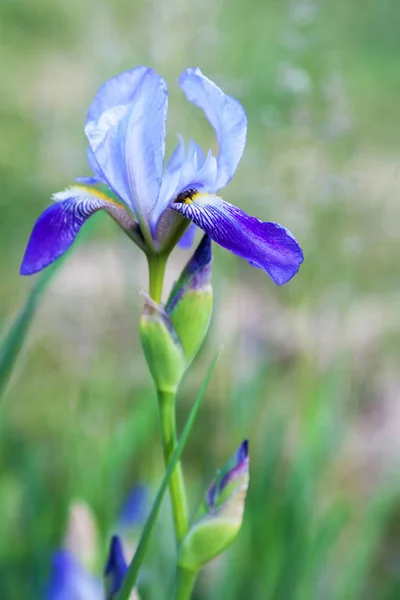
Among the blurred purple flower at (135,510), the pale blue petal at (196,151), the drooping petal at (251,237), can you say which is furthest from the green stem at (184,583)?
the blurred purple flower at (135,510)

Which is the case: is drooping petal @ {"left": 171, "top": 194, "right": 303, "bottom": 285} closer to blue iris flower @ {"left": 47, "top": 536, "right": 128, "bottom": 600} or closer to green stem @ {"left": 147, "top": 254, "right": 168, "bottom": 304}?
green stem @ {"left": 147, "top": 254, "right": 168, "bottom": 304}

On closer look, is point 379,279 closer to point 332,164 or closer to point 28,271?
point 332,164

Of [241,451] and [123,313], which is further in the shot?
[123,313]

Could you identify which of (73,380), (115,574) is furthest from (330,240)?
(73,380)

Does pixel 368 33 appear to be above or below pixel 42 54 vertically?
above

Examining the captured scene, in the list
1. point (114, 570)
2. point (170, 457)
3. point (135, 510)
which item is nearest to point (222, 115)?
point (170, 457)

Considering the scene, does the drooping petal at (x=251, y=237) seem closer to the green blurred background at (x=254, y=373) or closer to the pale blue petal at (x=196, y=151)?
the pale blue petal at (x=196, y=151)

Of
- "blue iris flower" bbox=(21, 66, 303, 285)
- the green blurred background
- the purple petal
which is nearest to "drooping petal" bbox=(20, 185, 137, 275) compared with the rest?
"blue iris flower" bbox=(21, 66, 303, 285)
